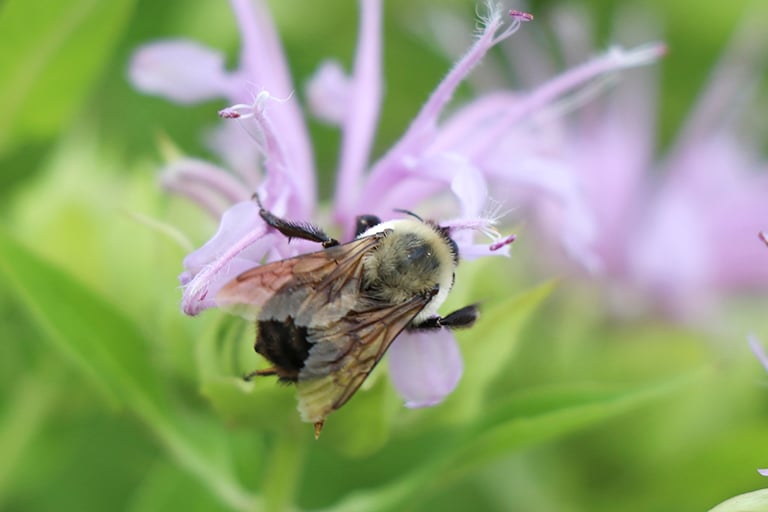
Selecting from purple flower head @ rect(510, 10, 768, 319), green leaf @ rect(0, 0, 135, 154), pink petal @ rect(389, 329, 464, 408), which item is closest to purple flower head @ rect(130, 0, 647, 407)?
Result: pink petal @ rect(389, 329, 464, 408)

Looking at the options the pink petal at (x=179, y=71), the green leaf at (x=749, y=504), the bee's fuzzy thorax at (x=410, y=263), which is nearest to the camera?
the green leaf at (x=749, y=504)

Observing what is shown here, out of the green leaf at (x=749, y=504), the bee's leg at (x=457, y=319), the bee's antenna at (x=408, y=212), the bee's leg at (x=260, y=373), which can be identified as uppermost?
the bee's antenna at (x=408, y=212)

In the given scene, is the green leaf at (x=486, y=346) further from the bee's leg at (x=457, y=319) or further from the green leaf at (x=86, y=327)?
the green leaf at (x=86, y=327)

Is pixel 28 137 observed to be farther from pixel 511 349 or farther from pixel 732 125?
pixel 732 125

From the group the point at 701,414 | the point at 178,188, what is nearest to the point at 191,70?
the point at 178,188

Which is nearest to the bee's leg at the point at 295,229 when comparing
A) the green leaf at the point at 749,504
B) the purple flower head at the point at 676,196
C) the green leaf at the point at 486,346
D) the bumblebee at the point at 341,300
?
the bumblebee at the point at 341,300

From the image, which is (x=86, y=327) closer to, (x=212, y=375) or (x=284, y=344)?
(x=212, y=375)

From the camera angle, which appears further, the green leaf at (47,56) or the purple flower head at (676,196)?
the purple flower head at (676,196)
